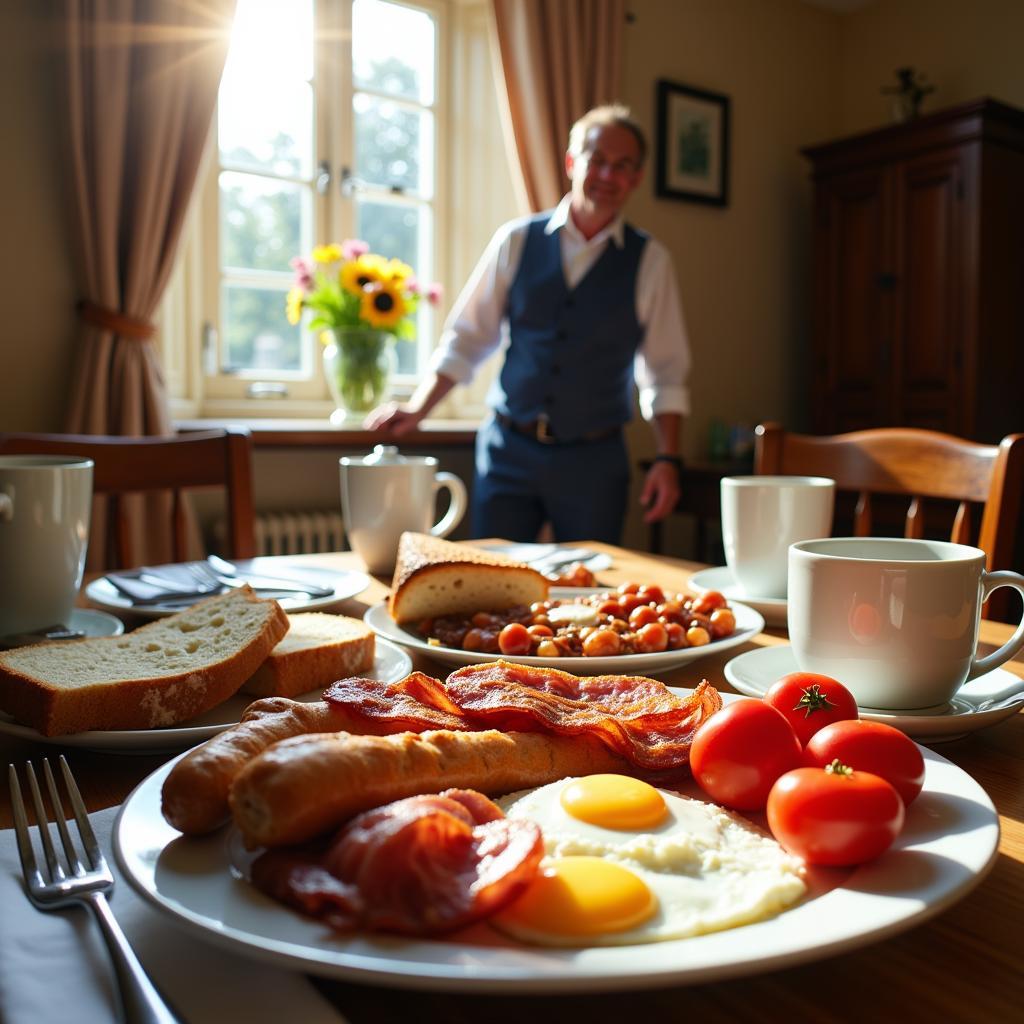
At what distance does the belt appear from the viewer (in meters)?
2.88

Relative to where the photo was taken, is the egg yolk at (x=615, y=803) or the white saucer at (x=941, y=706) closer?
the egg yolk at (x=615, y=803)

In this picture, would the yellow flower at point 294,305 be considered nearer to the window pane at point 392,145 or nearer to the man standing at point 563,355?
the man standing at point 563,355

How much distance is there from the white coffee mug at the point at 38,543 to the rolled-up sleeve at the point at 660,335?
87.3 inches

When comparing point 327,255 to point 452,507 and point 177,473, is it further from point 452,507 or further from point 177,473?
point 452,507

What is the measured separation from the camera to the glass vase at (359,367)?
2.99 m

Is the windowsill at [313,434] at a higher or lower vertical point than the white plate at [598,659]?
higher

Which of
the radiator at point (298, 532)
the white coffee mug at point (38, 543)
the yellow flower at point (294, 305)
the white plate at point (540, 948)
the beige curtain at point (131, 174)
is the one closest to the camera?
the white plate at point (540, 948)

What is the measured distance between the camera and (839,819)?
414mm

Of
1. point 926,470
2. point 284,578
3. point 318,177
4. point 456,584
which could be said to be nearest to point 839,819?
point 456,584

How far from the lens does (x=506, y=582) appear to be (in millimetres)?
1024

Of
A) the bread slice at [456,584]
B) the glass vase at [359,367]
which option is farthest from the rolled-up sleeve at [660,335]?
the bread slice at [456,584]

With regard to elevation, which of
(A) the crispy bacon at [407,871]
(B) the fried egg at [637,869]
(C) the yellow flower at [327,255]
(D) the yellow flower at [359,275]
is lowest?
(B) the fried egg at [637,869]

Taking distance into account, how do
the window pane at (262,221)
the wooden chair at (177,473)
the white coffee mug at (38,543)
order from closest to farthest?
the white coffee mug at (38,543)
the wooden chair at (177,473)
the window pane at (262,221)

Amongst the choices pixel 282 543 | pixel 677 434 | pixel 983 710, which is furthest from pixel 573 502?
pixel 983 710
